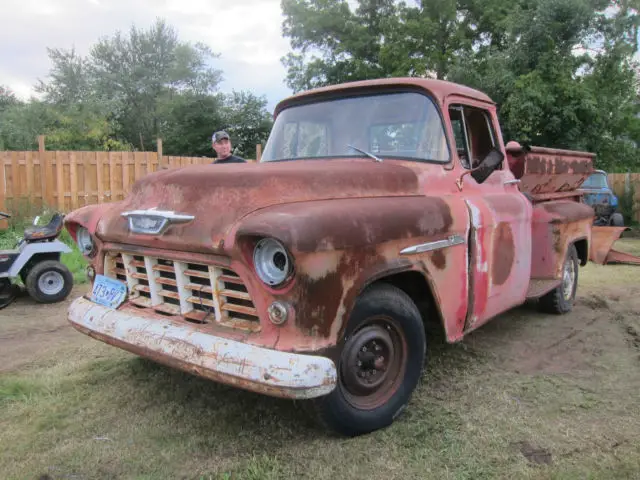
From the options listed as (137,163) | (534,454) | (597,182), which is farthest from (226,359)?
(597,182)

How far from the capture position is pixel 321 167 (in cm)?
309

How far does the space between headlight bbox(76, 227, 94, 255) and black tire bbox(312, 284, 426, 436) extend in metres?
1.99

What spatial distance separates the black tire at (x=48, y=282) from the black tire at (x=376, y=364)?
4519 millimetres

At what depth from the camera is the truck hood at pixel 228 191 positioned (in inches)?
107

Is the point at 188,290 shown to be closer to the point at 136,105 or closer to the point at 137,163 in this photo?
the point at 137,163

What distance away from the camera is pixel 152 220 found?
2.94 metres

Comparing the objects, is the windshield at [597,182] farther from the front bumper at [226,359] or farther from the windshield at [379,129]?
the front bumper at [226,359]

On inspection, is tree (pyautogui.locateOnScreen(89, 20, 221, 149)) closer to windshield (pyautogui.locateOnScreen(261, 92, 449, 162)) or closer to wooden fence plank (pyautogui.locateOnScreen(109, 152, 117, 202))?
wooden fence plank (pyautogui.locateOnScreen(109, 152, 117, 202))

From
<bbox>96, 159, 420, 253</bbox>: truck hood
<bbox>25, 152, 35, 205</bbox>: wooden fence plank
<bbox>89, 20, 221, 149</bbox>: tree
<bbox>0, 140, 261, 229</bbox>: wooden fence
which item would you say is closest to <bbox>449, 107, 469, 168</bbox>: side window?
<bbox>96, 159, 420, 253</bbox>: truck hood

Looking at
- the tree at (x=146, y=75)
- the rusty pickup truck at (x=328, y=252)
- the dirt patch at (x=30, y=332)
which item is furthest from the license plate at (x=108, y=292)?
the tree at (x=146, y=75)

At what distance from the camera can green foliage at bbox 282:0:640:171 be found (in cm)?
1414

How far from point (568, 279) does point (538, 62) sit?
36.1 ft

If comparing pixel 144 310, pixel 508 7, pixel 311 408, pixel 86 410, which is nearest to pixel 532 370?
pixel 311 408

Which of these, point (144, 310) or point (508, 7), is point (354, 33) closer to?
point (508, 7)
